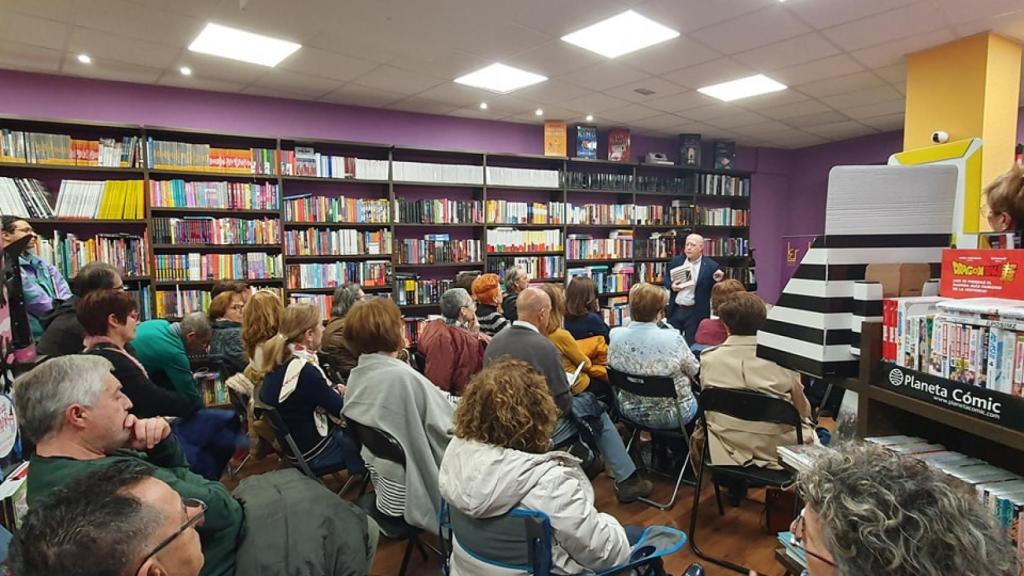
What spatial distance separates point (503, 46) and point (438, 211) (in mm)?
2332

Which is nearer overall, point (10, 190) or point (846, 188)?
point (846, 188)

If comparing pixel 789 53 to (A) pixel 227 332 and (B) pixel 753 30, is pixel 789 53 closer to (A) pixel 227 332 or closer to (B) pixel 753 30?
(B) pixel 753 30

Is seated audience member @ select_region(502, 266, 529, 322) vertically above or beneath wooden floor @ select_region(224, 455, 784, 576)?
above

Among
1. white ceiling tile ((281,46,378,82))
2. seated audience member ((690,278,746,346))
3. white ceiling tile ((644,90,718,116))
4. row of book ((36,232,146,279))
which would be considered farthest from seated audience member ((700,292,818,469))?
row of book ((36,232,146,279))

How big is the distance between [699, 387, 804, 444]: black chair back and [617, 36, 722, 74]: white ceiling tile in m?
2.67

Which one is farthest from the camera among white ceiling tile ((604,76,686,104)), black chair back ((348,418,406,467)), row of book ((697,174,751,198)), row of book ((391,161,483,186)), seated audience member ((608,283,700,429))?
row of book ((697,174,751,198))

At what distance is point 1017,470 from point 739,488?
1775 mm

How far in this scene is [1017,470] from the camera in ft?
4.52

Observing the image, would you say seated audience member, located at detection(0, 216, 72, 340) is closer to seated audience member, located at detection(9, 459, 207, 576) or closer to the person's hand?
the person's hand

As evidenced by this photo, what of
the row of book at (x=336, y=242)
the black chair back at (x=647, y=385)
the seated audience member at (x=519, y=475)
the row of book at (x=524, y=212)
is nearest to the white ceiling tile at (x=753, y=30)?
the black chair back at (x=647, y=385)

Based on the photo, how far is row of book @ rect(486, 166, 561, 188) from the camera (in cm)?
613

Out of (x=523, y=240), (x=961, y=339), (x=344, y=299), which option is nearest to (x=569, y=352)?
(x=344, y=299)

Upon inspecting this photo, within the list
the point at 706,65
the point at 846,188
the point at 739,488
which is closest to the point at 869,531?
the point at 846,188

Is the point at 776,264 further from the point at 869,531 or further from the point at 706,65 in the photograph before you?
the point at 869,531
